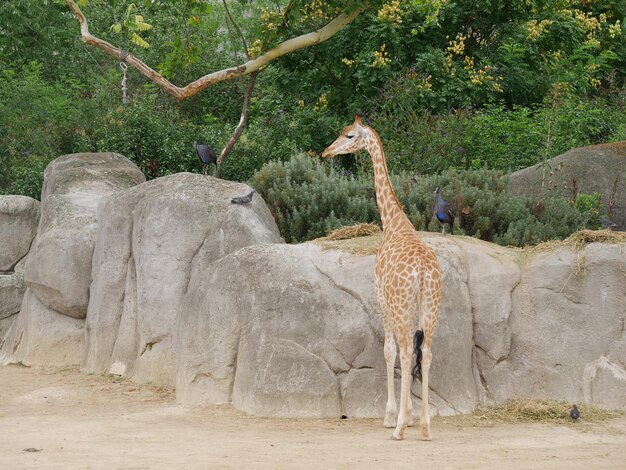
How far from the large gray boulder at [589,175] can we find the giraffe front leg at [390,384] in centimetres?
510

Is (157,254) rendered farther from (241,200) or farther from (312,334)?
(312,334)

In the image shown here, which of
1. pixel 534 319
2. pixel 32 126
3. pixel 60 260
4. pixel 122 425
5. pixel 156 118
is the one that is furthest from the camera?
pixel 32 126

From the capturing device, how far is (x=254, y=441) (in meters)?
8.14

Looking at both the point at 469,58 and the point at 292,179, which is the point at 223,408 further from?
the point at 469,58

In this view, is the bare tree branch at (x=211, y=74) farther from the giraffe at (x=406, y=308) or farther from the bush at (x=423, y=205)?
the giraffe at (x=406, y=308)

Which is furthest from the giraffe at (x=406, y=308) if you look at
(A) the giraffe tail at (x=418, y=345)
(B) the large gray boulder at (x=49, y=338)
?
(B) the large gray boulder at (x=49, y=338)

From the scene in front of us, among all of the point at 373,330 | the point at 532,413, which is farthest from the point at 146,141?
the point at 532,413

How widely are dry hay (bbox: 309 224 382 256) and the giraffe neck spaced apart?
1.65 feet

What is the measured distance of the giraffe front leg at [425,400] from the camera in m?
8.18

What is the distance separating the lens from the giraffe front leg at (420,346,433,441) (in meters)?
8.18

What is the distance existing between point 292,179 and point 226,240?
2.58m

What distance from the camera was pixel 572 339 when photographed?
9570mm

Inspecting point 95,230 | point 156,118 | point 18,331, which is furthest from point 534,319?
point 156,118

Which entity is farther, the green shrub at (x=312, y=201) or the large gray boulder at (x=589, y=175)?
the large gray boulder at (x=589, y=175)
